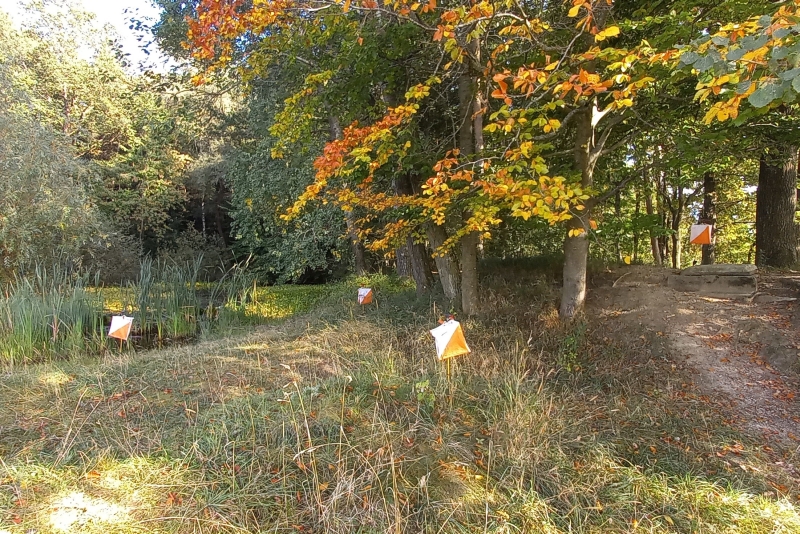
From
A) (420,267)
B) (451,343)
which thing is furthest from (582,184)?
(420,267)

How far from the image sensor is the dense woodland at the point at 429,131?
10.6 ft

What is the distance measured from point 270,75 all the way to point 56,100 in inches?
408

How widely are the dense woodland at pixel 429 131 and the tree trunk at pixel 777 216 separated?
1.0 inches

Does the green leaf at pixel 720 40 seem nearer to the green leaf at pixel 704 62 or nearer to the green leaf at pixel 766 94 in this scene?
the green leaf at pixel 704 62

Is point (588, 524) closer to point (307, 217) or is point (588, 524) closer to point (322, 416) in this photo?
point (322, 416)

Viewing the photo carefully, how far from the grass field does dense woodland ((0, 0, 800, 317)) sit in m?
1.32

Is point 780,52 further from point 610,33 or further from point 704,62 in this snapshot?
point 610,33

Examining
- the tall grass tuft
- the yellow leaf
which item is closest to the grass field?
the tall grass tuft

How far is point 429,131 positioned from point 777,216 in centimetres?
515

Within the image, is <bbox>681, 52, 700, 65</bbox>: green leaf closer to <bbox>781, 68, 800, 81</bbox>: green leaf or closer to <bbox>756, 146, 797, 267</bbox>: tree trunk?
<bbox>781, 68, 800, 81</bbox>: green leaf

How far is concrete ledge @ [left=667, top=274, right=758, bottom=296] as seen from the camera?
5293 millimetres

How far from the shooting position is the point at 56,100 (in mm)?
13078

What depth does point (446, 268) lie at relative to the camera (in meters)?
5.88

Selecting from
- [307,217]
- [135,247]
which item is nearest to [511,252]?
[307,217]
